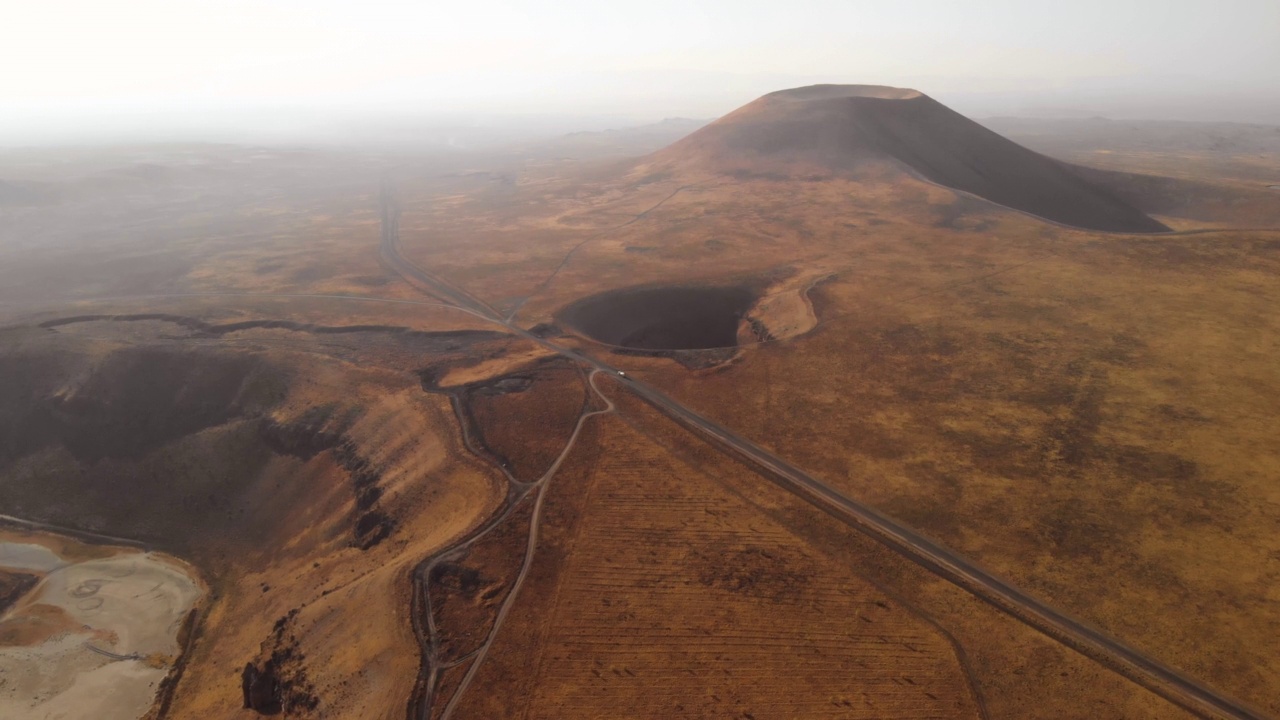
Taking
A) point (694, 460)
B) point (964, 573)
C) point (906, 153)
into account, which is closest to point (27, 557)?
point (694, 460)

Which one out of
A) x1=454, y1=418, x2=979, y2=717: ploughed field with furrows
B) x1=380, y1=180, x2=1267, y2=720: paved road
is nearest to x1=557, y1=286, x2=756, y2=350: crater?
x1=380, y1=180, x2=1267, y2=720: paved road

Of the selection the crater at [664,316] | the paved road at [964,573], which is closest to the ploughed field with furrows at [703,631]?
the paved road at [964,573]

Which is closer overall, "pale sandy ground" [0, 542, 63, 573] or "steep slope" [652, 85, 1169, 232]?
"pale sandy ground" [0, 542, 63, 573]

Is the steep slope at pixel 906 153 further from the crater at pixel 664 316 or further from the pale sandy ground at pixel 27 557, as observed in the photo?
the pale sandy ground at pixel 27 557

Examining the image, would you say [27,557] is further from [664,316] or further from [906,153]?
[906,153]

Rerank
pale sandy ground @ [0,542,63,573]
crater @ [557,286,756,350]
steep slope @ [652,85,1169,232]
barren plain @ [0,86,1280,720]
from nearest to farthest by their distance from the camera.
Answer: barren plain @ [0,86,1280,720] < pale sandy ground @ [0,542,63,573] < crater @ [557,286,756,350] < steep slope @ [652,85,1169,232]

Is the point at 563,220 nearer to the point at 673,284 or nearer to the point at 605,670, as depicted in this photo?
the point at 673,284

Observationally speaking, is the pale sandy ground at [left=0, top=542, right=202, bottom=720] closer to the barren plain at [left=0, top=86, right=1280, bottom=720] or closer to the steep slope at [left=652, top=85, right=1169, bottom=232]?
the barren plain at [left=0, top=86, right=1280, bottom=720]

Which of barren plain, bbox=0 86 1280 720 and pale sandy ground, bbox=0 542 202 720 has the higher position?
barren plain, bbox=0 86 1280 720
